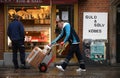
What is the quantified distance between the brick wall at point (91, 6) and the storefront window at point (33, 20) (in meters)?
1.24

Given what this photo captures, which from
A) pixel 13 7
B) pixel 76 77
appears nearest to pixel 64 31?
pixel 76 77

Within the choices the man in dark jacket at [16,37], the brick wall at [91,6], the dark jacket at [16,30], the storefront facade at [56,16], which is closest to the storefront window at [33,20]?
the storefront facade at [56,16]

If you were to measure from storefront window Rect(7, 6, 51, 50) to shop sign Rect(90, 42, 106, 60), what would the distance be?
1.71 m

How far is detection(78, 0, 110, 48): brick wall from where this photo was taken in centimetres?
1756

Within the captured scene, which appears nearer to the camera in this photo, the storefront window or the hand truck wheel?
the hand truck wheel

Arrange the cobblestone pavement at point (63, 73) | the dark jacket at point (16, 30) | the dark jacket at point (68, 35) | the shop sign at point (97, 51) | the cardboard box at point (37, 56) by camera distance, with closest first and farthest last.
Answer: the cobblestone pavement at point (63, 73), the dark jacket at point (68, 35), the cardboard box at point (37, 56), the dark jacket at point (16, 30), the shop sign at point (97, 51)

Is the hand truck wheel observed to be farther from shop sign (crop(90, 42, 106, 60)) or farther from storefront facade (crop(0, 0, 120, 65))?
shop sign (crop(90, 42, 106, 60))

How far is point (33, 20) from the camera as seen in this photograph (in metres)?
17.7

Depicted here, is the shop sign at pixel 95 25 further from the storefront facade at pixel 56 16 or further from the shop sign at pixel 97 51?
the shop sign at pixel 97 51

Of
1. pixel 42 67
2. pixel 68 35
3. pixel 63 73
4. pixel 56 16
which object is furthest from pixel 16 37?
pixel 63 73

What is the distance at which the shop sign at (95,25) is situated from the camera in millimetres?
17531

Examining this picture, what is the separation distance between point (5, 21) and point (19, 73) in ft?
9.73

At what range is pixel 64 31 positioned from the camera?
15.4 metres

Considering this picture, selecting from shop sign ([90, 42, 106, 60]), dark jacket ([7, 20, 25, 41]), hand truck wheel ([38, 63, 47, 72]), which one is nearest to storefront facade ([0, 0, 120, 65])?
shop sign ([90, 42, 106, 60])
